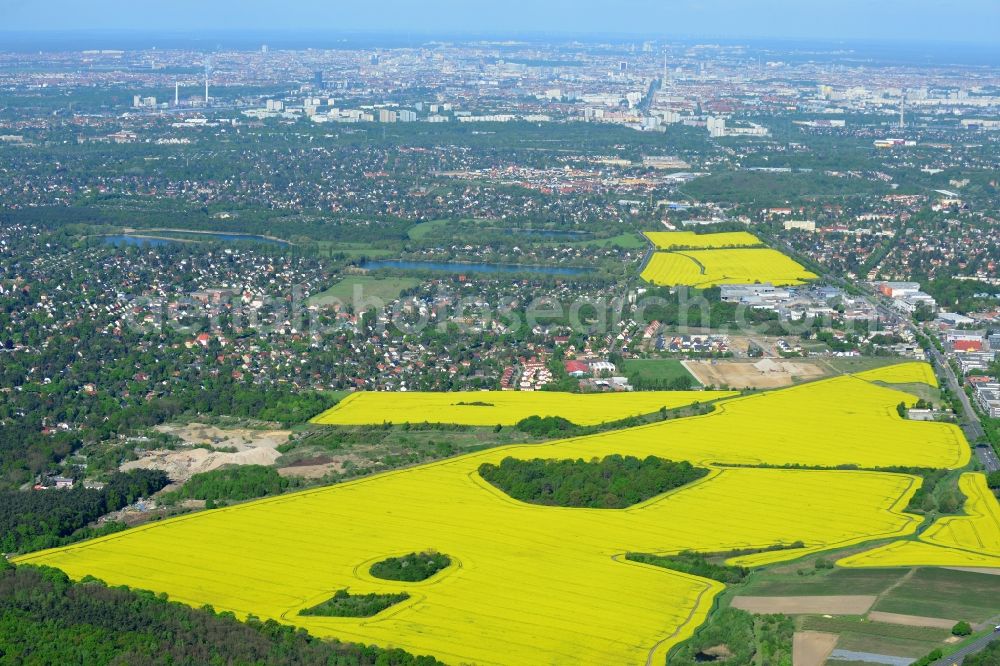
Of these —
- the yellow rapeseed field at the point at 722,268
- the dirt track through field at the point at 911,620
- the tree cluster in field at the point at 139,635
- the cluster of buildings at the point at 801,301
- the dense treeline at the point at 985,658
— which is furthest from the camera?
the yellow rapeseed field at the point at 722,268

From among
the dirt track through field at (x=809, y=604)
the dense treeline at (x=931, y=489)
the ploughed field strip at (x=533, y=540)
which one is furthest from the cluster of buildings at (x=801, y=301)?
the dirt track through field at (x=809, y=604)

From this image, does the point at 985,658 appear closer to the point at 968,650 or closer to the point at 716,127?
the point at 968,650

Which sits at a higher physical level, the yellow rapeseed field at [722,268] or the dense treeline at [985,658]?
the dense treeline at [985,658]

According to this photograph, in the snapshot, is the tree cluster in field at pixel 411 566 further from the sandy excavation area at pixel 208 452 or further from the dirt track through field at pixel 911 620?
the sandy excavation area at pixel 208 452

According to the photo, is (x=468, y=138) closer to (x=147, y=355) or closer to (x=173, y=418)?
(x=147, y=355)

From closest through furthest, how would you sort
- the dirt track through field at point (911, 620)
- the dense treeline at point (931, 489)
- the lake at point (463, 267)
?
the dirt track through field at point (911, 620)
the dense treeline at point (931, 489)
the lake at point (463, 267)

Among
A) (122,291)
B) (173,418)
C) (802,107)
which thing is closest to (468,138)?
(802,107)

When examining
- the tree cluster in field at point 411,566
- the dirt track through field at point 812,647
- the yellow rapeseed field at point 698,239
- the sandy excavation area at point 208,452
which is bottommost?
the sandy excavation area at point 208,452

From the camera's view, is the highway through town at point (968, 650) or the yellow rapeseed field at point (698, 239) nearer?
the highway through town at point (968, 650)
